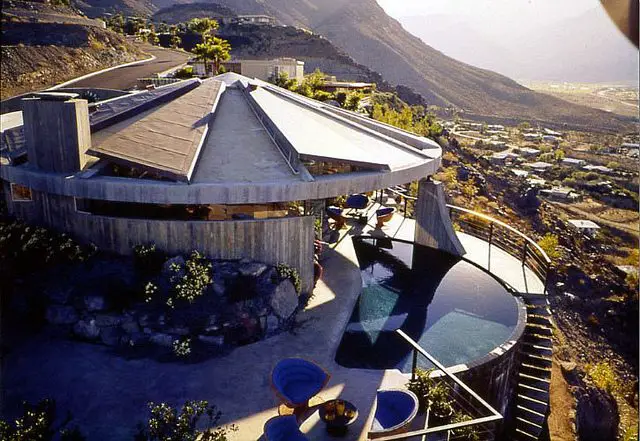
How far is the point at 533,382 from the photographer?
409 inches

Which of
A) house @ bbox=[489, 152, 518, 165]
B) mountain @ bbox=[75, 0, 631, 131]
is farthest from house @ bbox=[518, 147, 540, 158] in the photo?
mountain @ bbox=[75, 0, 631, 131]

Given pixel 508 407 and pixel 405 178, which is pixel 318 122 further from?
pixel 508 407

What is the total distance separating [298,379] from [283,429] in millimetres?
1259

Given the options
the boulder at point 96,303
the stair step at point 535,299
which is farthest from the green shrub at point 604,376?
the boulder at point 96,303

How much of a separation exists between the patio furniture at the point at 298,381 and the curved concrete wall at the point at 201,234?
3.50m

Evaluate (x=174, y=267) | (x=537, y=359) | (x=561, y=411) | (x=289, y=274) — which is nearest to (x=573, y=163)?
(x=561, y=411)

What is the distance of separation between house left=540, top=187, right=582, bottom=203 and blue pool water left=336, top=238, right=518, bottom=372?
125 feet

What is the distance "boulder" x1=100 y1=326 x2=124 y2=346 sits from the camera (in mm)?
9516

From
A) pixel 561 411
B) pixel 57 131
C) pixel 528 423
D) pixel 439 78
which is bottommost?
pixel 561 411

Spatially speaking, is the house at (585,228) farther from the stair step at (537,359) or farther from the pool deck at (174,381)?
the pool deck at (174,381)

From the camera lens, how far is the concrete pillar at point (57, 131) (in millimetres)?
10453

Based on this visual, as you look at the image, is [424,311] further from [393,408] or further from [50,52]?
[50,52]

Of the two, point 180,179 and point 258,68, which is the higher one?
point 258,68

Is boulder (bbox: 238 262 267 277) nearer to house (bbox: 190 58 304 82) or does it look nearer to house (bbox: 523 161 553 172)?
house (bbox: 190 58 304 82)
